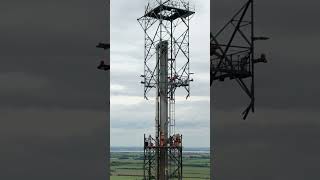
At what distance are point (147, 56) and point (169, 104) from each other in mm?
3603

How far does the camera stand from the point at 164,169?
24781mm

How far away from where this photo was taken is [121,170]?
37438 millimetres

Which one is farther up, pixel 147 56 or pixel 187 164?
pixel 147 56

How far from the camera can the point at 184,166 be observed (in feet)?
82.5

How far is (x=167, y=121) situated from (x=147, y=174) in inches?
114

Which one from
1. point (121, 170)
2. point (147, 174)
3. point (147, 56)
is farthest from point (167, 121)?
point (121, 170)

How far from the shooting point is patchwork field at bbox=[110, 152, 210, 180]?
25.2 metres

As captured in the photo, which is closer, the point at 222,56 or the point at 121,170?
the point at 222,56

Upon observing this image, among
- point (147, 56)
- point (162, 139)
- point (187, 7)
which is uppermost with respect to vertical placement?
point (187, 7)

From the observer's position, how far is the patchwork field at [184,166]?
25156 millimetres

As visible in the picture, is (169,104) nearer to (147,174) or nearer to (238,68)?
(147,174)

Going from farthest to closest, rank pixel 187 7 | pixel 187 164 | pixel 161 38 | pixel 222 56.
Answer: pixel 187 164 < pixel 161 38 < pixel 187 7 < pixel 222 56

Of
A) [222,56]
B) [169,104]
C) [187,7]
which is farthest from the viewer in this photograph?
[169,104]

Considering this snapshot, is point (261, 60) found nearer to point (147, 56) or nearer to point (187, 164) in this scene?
point (147, 56)
